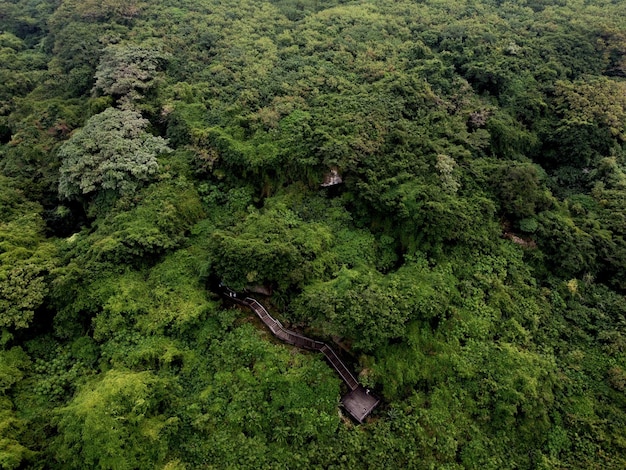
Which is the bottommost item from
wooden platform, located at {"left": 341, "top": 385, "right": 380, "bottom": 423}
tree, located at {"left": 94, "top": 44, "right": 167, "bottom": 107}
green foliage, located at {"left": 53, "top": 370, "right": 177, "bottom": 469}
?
wooden platform, located at {"left": 341, "top": 385, "right": 380, "bottom": 423}

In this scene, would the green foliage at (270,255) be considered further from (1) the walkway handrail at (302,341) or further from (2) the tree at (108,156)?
(2) the tree at (108,156)

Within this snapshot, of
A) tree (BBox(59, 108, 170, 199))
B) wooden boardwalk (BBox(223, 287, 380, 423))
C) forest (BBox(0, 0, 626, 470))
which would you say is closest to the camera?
forest (BBox(0, 0, 626, 470))

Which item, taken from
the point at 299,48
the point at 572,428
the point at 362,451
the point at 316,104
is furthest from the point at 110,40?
the point at 572,428

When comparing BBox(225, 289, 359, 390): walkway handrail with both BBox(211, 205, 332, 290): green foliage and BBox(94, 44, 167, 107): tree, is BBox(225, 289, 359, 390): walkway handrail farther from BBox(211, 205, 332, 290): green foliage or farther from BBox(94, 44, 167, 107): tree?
BBox(94, 44, 167, 107): tree

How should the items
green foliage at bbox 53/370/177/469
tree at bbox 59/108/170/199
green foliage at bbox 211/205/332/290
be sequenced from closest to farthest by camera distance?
green foliage at bbox 53/370/177/469, green foliage at bbox 211/205/332/290, tree at bbox 59/108/170/199

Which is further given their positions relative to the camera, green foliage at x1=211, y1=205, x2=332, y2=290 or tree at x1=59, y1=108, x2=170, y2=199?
tree at x1=59, y1=108, x2=170, y2=199

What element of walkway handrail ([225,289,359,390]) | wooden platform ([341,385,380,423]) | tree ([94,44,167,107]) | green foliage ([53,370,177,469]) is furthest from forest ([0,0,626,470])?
walkway handrail ([225,289,359,390])

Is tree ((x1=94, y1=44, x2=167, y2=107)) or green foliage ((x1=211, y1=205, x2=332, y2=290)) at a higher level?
tree ((x1=94, y1=44, x2=167, y2=107))
